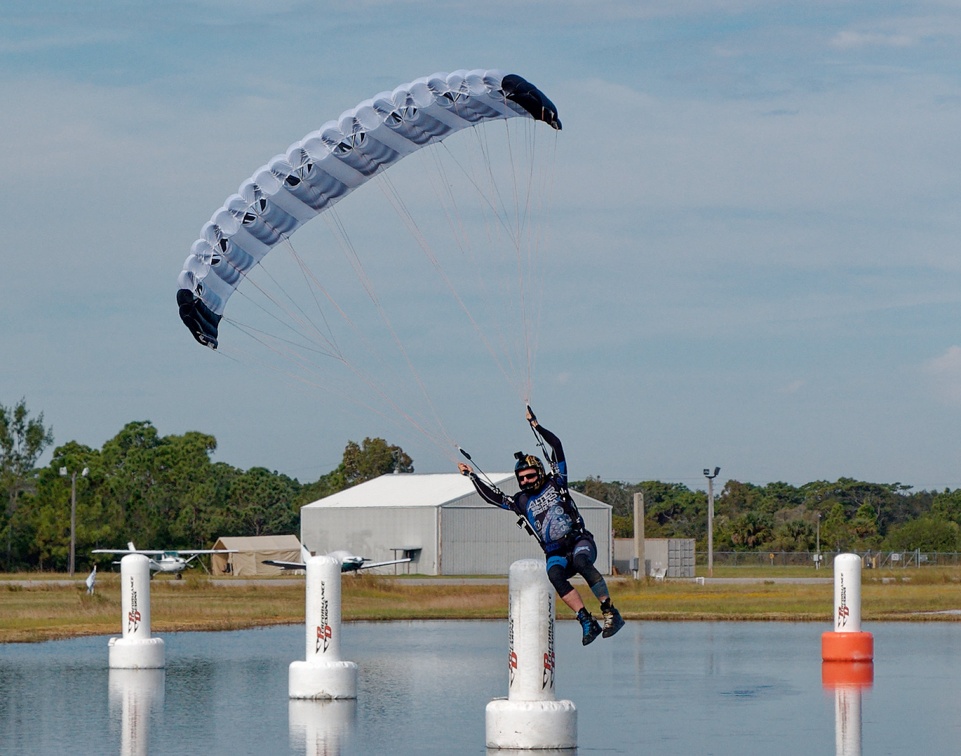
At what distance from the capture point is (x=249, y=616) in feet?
129

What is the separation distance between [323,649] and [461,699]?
1884 millimetres

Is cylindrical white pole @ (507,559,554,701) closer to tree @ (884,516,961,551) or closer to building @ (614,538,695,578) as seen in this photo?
building @ (614,538,695,578)

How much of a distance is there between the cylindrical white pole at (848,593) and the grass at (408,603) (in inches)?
506

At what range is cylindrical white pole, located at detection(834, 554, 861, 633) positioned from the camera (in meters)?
22.6

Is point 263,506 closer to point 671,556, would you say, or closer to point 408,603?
point 671,556

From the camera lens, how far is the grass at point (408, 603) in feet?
120

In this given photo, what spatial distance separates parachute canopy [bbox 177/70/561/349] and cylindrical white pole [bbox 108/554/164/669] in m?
5.00

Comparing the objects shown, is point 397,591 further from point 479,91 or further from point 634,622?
point 479,91

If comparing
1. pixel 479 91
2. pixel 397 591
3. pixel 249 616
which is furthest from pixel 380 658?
pixel 397 591

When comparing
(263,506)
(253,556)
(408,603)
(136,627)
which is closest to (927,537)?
(253,556)

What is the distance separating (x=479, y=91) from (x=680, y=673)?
30.3ft

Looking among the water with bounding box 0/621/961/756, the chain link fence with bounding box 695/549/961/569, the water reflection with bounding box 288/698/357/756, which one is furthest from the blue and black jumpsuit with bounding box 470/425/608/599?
the chain link fence with bounding box 695/549/961/569

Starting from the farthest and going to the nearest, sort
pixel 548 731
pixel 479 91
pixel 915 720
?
pixel 479 91 < pixel 915 720 < pixel 548 731

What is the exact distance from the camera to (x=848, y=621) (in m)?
22.9
